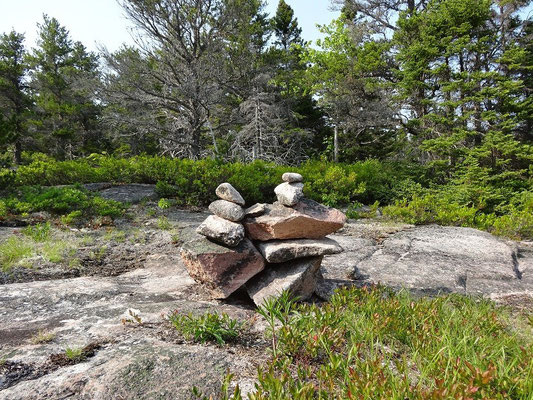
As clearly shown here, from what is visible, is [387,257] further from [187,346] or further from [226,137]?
[226,137]

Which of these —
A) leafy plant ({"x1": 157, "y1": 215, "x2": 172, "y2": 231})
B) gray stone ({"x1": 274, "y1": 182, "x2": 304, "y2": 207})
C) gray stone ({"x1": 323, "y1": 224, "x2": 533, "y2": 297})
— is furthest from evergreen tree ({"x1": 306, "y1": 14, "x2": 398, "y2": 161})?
gray stone ({"x1": 274, "y1": 182, "x2": 304, "y2": 207})

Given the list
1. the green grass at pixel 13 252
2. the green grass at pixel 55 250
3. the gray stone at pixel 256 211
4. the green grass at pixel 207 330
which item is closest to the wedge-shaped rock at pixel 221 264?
the gray stone at pixel 256 211

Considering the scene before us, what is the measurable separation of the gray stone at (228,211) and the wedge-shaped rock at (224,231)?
0.06 metres

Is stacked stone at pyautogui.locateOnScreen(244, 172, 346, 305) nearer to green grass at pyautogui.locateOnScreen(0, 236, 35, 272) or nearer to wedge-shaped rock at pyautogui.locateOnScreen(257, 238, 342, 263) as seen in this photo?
wedge-shaped rock at pyautogui.locateOnScreen(257, 238, 342, 263)

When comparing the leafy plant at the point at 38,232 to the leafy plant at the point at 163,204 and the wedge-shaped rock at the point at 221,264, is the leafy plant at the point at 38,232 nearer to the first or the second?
the leafy plant at the point at 163,204

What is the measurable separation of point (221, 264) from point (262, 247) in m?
0.53

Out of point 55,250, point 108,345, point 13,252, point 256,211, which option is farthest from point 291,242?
point 13,252

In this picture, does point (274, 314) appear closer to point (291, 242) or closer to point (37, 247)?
→ point (291, 242)

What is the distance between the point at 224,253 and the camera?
330cm

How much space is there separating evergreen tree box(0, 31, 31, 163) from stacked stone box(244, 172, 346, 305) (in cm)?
2413

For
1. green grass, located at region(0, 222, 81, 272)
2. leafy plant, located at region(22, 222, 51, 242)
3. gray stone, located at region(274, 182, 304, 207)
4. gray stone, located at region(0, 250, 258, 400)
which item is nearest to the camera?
gray stone, located at region(0, 250, 258, 400)

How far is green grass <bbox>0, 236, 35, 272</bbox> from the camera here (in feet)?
14.0

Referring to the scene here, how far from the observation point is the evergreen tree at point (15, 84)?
21.6m

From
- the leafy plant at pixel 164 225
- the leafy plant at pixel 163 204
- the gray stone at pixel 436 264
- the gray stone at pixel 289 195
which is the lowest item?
the gray stone at pixel 436 264
